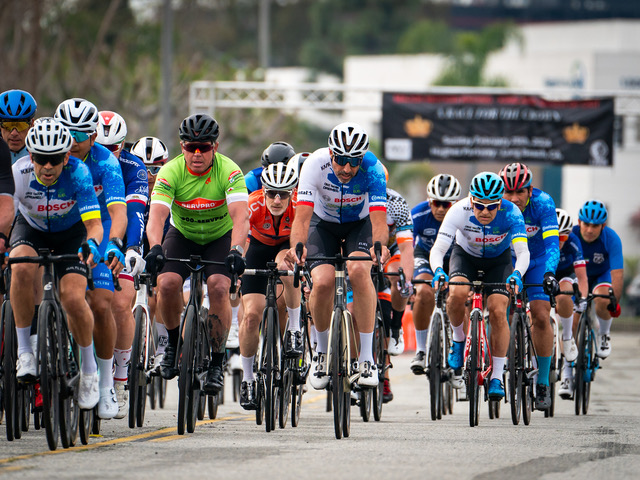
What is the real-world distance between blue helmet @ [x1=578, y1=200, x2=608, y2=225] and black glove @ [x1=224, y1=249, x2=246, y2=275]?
256 inches

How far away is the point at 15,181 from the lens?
9062 millimetres

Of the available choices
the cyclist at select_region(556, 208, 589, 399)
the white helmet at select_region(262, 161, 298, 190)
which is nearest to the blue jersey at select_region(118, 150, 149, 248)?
the white helmet at select_region(262, 161, 298, 190)

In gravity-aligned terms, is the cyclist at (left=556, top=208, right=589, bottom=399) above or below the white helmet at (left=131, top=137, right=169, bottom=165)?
below

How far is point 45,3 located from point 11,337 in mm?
25560

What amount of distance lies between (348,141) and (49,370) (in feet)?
10.4

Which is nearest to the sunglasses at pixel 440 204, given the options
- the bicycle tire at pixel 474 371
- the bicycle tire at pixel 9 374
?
the bicycle tire at pixel 474 371

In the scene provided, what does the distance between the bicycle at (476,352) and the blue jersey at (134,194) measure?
2898 millimetres

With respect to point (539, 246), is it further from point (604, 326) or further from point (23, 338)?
point (23, 338)

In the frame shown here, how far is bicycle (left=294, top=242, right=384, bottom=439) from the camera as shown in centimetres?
970

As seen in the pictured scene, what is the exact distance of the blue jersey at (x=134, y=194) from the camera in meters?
10.3

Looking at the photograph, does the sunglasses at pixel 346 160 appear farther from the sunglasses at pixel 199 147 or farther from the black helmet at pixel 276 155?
the black helmet at pixel 276 155

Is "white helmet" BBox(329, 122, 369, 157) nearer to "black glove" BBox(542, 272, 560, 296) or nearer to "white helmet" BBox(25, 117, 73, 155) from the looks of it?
"black glove" BBox(542, 272, 560, 296)

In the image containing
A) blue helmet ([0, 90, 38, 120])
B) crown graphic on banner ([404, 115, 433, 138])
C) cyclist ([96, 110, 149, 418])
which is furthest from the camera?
crown graphic on banner ([404, 115, 433, 138])

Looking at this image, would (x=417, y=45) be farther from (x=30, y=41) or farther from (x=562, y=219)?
(x=562, y=219)
